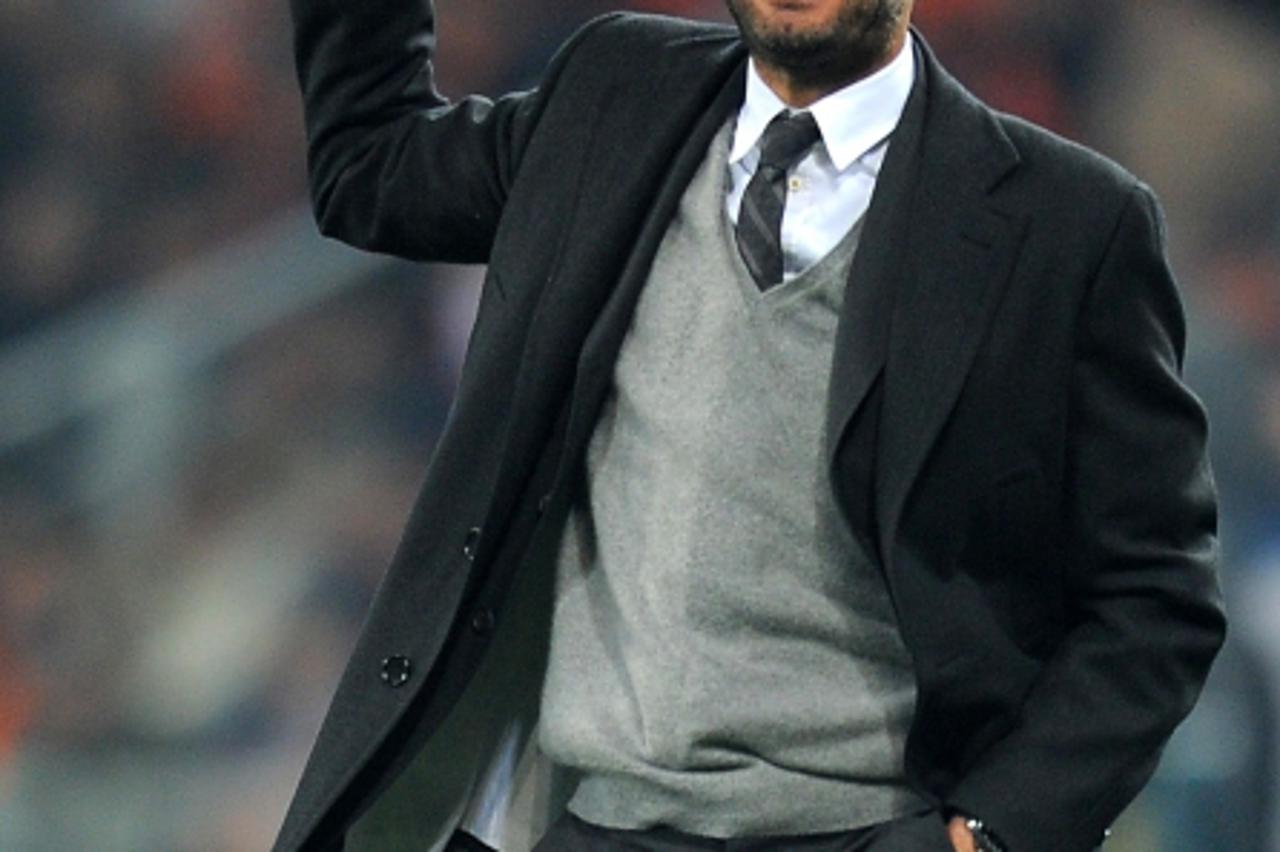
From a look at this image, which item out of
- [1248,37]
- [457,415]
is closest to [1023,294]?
[457,415]

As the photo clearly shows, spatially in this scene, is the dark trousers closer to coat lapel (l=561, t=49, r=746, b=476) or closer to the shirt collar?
coat lapel (l=561, t=49, r=746, b=476)

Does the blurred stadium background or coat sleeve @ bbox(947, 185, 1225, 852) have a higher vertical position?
coat sleeve @ bbox(947, 185, 1225, 852)

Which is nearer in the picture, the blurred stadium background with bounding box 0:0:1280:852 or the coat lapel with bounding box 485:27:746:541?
the coat lapel with bounding box 485:27:746:541

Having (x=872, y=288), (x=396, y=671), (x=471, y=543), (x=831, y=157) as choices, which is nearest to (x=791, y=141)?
(x=831, y=157)

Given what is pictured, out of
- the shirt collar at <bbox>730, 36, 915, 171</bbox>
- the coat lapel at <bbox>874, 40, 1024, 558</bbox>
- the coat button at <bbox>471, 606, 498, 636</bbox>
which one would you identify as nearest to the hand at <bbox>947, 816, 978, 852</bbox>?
the coat lapel at <bbox>874, 40, 1024, 558</bbox>

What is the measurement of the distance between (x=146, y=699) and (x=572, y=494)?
6.38 ft

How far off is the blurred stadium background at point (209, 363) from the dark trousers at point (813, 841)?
1913 mm

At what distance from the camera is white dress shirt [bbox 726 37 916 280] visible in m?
2.02

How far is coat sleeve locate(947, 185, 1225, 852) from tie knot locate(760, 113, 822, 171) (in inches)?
9.4

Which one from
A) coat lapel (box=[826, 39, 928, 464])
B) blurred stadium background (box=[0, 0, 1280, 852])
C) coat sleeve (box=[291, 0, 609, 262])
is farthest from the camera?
blurred stadium background (box=[0, 0, 1280, 852])

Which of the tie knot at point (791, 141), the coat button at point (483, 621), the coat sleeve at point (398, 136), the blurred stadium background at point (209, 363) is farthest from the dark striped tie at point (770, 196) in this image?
the blurred stadium background at point (209, 363)

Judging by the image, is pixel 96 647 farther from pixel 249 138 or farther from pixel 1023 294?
pixel 1023 294

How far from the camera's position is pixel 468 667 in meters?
2.05

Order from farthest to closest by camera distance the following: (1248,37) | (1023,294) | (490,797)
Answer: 1. (1248,37)
2. (490,797)
3. (1023,294)
